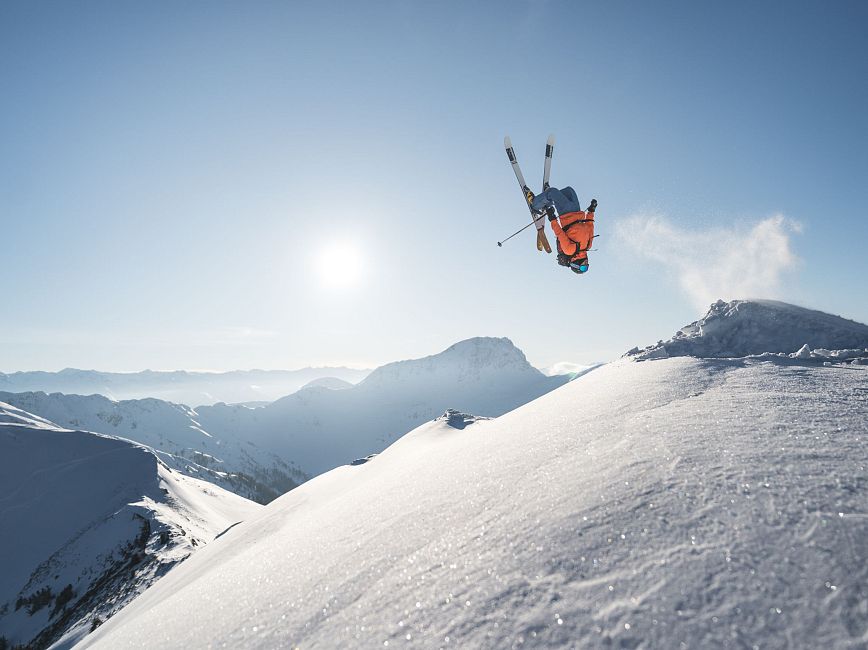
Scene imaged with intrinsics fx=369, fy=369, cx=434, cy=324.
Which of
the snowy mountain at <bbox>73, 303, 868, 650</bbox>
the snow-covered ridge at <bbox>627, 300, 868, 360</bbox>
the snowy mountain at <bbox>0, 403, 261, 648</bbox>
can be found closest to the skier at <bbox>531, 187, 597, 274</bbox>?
the snow-covered ridge at <bbox>627, 300, 868, 360</bbox>

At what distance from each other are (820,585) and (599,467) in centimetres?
189

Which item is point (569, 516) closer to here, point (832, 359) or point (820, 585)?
point (820, 585)

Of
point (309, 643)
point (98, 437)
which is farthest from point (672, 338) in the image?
point (98, 437)

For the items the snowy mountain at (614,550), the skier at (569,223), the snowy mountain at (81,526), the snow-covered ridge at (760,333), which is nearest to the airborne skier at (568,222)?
the skier at (569,223)

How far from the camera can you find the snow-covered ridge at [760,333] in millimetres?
8693

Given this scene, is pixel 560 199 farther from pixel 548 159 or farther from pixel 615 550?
pixel 615 550

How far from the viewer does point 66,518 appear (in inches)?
2030

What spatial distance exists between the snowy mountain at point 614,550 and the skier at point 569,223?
6747 millimetres

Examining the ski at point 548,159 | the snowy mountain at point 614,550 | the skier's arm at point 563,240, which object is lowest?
the snowy mountain at point 614,550

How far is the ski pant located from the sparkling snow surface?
7.51 meters

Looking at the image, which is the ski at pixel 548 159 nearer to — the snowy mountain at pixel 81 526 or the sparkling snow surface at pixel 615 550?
the sparkling snow surface at pixel 615 550

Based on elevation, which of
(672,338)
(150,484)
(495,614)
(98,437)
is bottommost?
(150,484)

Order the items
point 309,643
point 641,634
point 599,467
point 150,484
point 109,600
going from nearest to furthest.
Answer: point 641,634
point 309,643
point 599,467
point 109,600
point 150,484

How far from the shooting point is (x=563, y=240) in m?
11.6
